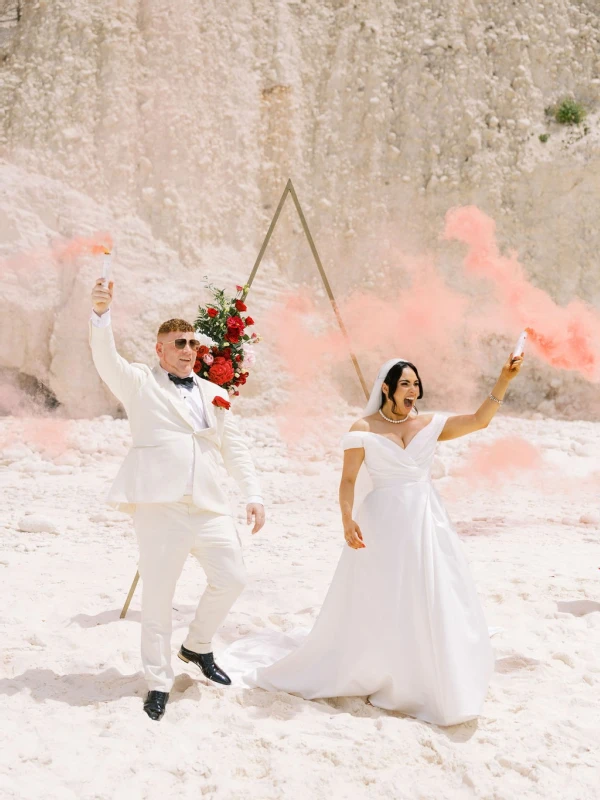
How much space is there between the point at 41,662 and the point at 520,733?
2.89 meters

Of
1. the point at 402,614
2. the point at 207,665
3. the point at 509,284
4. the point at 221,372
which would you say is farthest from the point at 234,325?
the point at 509,284

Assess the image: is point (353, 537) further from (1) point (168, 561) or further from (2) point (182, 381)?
(2) point (182, 381)

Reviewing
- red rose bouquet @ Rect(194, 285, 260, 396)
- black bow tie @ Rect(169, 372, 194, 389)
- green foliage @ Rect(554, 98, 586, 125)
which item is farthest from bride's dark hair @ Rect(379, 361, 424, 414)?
green foliage @ Rect(554, 98, 586, 125)

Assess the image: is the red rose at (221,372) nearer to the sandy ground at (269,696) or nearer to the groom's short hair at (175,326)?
the groom's short hair at (175,326)

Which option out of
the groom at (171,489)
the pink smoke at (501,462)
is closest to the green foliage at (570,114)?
the pink smoke at (501,462)

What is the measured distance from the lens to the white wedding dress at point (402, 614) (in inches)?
171

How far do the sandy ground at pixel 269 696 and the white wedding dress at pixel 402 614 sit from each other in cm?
14

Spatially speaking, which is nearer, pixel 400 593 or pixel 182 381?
pixel 400 593

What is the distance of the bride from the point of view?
4352 millimetres

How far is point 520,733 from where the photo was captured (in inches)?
166

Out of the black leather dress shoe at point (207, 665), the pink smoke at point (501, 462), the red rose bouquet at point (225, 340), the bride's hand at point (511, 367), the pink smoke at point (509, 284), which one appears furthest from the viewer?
the pink smoke at point (509, 284)

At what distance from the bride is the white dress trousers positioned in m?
0.63

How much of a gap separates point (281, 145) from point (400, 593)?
1433 centimetres

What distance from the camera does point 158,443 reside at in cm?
451
